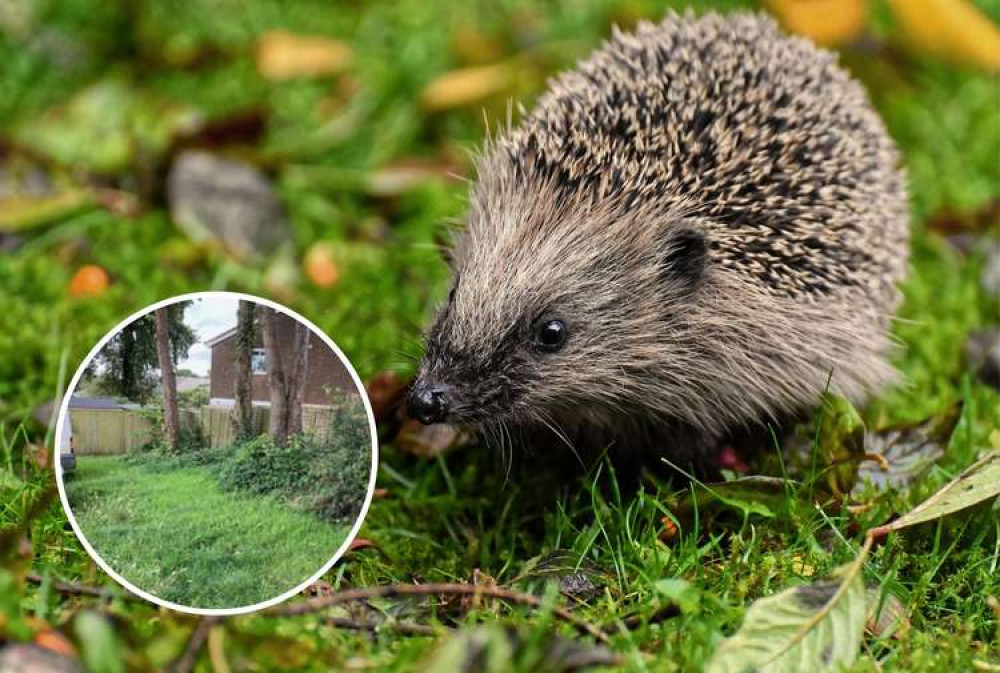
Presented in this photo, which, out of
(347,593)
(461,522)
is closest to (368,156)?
(461,522)

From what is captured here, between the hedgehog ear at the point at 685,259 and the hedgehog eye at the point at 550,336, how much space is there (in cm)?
35

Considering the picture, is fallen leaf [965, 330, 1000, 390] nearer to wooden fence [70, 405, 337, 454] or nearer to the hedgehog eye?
the hedgehog eye

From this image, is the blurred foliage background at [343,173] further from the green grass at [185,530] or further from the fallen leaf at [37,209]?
the green grass at [185,530]

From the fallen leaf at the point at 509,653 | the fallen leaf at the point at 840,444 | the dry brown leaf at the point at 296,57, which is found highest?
the dry brown leaf at the point at 296,57

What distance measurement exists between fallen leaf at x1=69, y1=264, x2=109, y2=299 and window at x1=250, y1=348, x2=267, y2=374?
1866 mm

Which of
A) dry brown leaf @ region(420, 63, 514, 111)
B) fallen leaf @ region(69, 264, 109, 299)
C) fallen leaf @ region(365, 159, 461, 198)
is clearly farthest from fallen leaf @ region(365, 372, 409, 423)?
dry brown leaf @ region(420, 63, 514, 111)

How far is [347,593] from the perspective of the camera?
2707 mm

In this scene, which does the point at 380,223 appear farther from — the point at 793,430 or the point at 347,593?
the point at 347,593

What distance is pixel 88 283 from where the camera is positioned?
4.48 meters

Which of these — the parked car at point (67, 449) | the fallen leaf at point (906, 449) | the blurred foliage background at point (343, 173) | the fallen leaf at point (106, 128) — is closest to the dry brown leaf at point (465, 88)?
the blurred foliage background at point (343, 173)

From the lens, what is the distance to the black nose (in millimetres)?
3076

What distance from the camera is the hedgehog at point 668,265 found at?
3258mm

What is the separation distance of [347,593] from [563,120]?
1647mm

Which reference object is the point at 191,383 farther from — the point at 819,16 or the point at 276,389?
the point at 819,16
